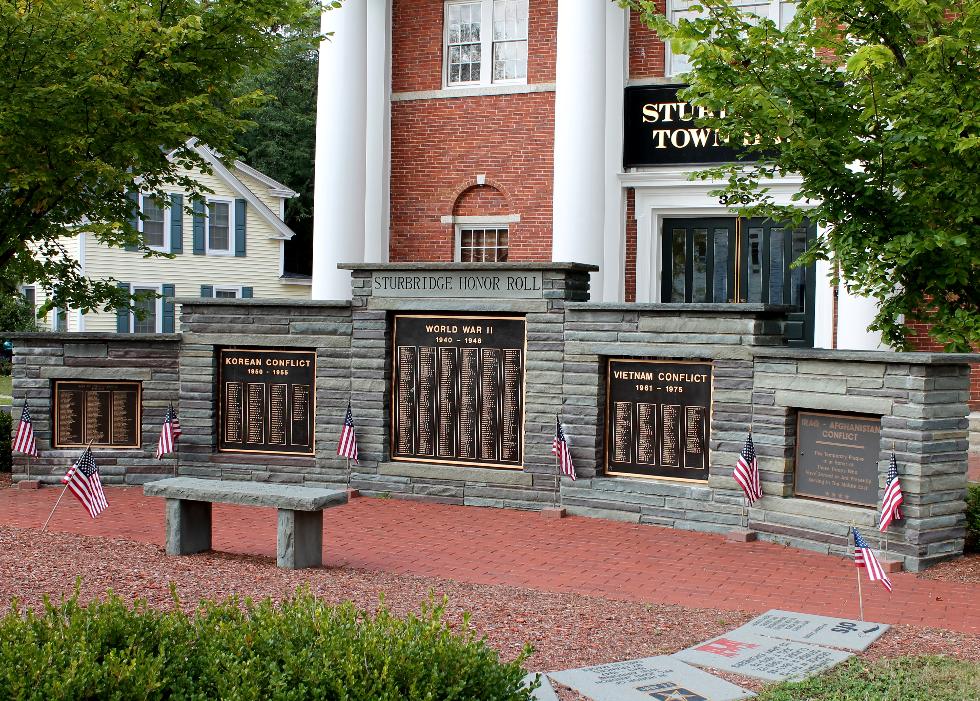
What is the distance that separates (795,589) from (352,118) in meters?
12.9

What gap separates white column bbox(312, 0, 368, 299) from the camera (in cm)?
1984

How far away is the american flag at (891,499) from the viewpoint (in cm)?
1020

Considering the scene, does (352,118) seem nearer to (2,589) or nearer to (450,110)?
(450,110)

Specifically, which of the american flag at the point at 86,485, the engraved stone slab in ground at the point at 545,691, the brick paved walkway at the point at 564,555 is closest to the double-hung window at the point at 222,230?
the brick paved walkway at the point at 564,555

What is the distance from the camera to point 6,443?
52.5ft

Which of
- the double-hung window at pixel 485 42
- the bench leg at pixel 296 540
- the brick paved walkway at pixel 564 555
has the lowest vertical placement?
the brick paved walkway at pixel 564 555

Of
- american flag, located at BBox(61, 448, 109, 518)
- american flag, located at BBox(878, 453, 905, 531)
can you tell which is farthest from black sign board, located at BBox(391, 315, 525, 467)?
american flag, located at BBox(878, 453, 905, 531)

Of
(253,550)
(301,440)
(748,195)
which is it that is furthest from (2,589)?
(748,195)

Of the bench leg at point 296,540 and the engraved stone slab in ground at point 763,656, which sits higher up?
the bench leg at point 296,540

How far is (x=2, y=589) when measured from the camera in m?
8.62

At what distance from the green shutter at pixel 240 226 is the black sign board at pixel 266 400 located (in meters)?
25.3

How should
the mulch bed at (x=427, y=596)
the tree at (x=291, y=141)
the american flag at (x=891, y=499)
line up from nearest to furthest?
the mulch bed at (x=427, y=596) → the american flag at (x=891, y=499) → the tree at (x=291, y=141)

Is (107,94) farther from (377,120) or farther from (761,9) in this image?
(761,9)

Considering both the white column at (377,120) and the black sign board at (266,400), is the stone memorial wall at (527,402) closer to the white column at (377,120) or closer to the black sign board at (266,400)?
the black sign board at (266,400)
